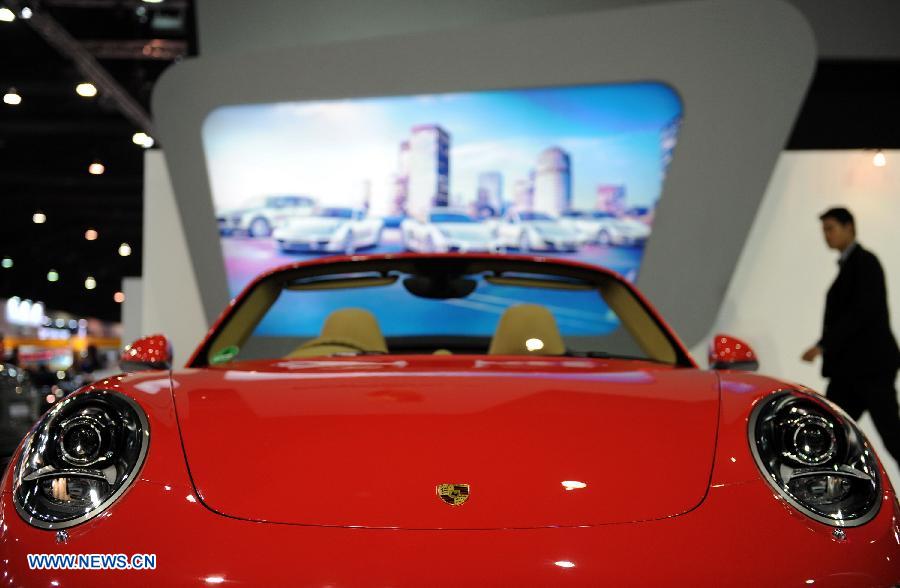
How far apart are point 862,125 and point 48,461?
8.79 metres

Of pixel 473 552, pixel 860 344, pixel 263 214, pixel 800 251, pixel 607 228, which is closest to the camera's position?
pixel 473 552

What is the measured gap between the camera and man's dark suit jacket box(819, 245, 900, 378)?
5027 mm

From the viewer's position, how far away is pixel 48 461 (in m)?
1.56

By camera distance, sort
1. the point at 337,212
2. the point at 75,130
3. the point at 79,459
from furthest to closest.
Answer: the point at 75,130
the point at 337,212
the point at 79,459

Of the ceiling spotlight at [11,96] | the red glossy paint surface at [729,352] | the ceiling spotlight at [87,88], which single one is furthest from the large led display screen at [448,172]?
the ceiling spotlight at [11,96]

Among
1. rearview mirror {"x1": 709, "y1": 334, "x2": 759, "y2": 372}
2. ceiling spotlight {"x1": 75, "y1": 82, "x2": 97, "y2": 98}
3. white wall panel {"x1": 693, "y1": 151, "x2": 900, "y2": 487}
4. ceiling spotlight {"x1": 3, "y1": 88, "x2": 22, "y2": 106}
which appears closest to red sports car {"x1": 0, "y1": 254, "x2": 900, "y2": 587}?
rearview mirror {"x1": 709, "y1": 334, "x2": 759, "y2": 372}

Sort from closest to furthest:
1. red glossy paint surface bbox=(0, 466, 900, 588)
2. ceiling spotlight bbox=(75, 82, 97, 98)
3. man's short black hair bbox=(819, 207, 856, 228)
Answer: red glossy paint surface bbox=(0, 466, 900, 588), man's short black hair bbox=(819, 207, 856, 228), ceiling spotlight bbox=(75, 82, 97, 98)

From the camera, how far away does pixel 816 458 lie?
1572 mm

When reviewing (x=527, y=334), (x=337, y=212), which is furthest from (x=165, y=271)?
(x=527, y=334)

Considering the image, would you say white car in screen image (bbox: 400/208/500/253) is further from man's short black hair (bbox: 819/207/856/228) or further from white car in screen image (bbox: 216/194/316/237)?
man's short black hair (bbox: 819/207/856/228)

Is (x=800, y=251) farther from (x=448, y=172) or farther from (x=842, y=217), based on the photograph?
(x=448, y=172)

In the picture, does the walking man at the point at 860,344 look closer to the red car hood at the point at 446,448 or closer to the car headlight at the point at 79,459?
the red car hood at the point at 446,448

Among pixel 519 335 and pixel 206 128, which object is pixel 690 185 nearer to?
pixel 206 128

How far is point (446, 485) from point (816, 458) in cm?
66
